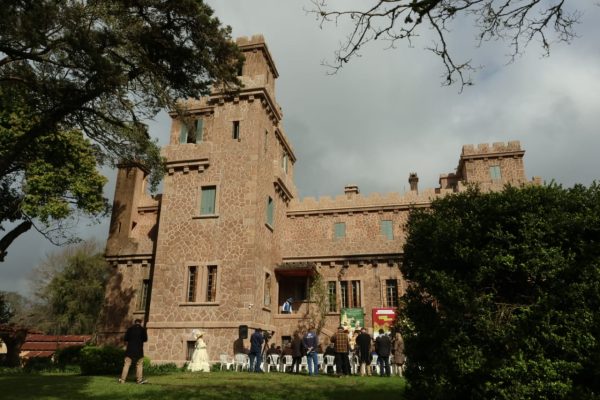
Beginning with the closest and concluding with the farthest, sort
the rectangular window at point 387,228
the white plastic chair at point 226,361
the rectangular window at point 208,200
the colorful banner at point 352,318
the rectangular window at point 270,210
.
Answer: the white plastic chair at point 226,361, the rectangular window at point 208,200, the colorful banner at point 352,318, the rectangular window at point 270,210, the rectangular window at point 387,228

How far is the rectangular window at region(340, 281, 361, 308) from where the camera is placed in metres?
23.7

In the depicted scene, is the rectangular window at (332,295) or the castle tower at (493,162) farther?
the castle tower at (493,162)

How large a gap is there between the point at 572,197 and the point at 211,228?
1685 centimetres

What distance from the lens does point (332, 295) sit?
78.6 ft

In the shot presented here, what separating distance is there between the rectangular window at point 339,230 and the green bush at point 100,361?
1433 cm

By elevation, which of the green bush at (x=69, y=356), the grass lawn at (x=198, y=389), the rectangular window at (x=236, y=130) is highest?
the rectangular window at (x=236, y=130)

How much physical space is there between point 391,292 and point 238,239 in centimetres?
879

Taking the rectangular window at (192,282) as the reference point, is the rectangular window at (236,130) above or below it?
above

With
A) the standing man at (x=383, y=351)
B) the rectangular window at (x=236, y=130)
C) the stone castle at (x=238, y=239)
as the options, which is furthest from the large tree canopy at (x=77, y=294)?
the standing man at (x=383, y=351)

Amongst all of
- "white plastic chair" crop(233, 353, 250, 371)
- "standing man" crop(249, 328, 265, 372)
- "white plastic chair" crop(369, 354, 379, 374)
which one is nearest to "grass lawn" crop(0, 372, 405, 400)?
"standing man" crop(249, 328, 265, 372)

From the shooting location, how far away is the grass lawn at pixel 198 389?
30.1 feet

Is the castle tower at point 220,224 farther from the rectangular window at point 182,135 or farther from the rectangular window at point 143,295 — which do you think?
the rectangular window at point 143,295

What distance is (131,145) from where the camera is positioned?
11844 mm

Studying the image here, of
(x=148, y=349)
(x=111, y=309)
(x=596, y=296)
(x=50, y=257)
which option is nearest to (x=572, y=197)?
(x=596, y=296)
